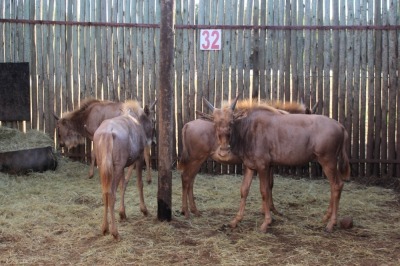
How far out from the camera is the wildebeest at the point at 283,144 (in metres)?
8.48

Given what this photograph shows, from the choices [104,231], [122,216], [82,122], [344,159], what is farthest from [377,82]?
[104,231]

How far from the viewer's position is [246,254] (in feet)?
23.7

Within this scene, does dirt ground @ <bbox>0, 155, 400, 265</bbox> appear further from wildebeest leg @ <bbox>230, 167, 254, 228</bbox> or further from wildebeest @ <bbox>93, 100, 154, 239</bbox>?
wildebeest @ <bbox>93, 100, 154, 239</bbox>

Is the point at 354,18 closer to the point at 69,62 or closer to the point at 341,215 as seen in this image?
the point at 341,215

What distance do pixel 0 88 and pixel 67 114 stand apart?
2.22 metres

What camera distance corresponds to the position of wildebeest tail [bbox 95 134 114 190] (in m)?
7.70

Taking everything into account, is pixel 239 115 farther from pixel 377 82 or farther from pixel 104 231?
pixel 377 82

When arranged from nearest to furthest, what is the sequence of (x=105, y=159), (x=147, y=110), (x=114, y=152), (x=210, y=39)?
(x=105, y=159)
(x=114, y=152)
(x=147, y=110)
(x=210, y=39)

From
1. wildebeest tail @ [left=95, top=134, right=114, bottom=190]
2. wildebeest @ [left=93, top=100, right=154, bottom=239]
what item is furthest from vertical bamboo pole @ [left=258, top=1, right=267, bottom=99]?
wildebeest tail @ [left=95, top=134, right=114, bottom=190]

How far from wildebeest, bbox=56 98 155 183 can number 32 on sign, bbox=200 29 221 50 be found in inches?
97.0

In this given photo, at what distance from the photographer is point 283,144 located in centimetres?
864

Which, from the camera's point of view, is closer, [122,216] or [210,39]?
[122,216]

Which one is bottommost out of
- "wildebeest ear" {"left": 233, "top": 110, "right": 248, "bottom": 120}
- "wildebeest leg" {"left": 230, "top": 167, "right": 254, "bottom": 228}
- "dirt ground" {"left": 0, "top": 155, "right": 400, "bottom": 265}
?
"dirt ground" {"left": 0, "top": 155, "right": 400, "bottom": 265}

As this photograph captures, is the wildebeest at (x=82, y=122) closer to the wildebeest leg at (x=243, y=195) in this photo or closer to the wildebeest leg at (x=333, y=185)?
the wildebeest leg at (x=243, y=195)
